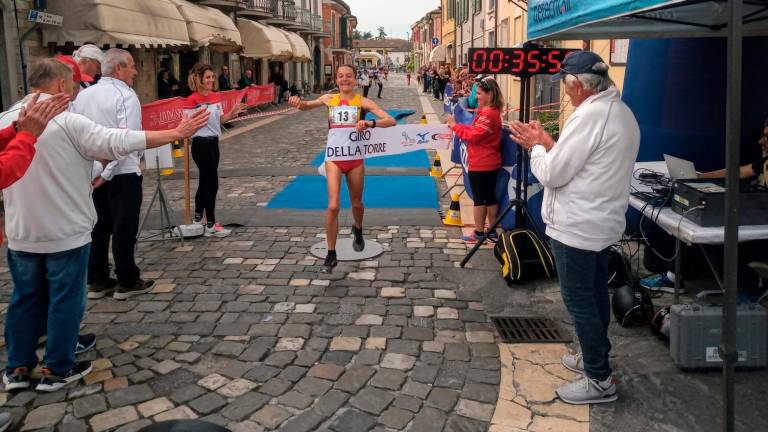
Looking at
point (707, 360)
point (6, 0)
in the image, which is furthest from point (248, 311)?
point (6, 0)

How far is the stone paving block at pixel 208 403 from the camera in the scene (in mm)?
3803

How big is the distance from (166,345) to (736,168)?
12.2 ft

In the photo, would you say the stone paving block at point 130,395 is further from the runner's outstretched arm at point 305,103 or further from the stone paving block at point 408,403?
the runner's outstretched arm at point 305,103

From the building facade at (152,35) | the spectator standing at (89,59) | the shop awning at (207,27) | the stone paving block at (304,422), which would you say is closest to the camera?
the stone paving block at (304,422)

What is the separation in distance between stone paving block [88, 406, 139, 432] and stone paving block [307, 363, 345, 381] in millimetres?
1074

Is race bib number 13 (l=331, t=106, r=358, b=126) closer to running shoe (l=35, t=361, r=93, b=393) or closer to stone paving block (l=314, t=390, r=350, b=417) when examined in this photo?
stone paving block (l=314, t=390, r=350, b=417)

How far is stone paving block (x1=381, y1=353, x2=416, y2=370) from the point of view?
4.37 m

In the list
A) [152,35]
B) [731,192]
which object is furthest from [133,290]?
[152,35]

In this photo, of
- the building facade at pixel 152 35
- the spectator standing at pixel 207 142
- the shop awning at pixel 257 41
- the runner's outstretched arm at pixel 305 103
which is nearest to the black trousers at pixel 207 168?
the spectator standing at pixel 207 142

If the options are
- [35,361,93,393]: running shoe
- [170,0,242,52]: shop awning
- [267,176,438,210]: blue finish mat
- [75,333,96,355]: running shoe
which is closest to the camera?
[35,361,93,393]: running shoe

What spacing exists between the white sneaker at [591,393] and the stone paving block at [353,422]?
113cm

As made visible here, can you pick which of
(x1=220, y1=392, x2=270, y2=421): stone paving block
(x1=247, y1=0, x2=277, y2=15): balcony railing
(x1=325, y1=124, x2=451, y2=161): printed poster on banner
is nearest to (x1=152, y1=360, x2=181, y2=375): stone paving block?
(x1=220, y1=392, x2=270, y2=421): stone paving block

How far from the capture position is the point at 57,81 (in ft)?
12.9

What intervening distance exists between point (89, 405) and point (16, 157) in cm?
149
